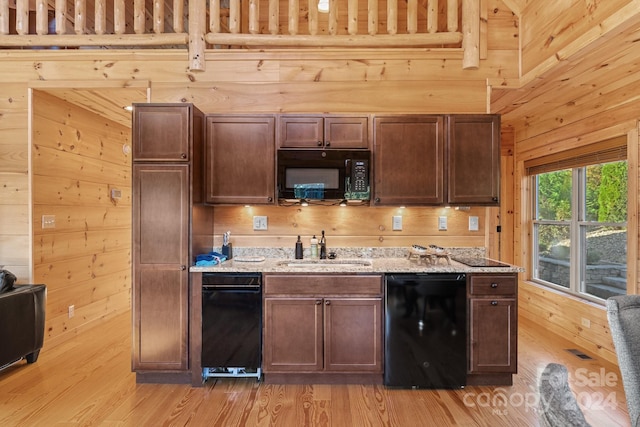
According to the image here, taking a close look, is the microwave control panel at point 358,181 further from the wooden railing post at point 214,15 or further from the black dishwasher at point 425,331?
the wooden railing post at point 214,15

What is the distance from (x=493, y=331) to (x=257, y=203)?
84.5 inches

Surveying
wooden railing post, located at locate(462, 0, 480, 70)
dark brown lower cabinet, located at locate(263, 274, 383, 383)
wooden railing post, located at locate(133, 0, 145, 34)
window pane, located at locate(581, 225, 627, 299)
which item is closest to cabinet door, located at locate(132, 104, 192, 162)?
wooden railing post, located at locate(133, 0, 145, 34)

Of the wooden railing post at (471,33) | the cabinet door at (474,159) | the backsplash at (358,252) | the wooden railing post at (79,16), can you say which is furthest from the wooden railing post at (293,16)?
the backsplash at (358,252)

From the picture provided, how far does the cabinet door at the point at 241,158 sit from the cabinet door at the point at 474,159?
5.11 feet

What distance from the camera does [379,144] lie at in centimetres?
292

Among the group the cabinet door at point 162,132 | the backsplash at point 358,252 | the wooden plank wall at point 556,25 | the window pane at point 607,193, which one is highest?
the wooden plank wall at point 556,25

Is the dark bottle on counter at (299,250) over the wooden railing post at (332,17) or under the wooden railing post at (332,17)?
under

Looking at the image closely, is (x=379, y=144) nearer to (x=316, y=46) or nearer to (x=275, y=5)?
(x=316, y=46)

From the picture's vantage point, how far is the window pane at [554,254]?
4008 mm

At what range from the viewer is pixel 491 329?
8.55 feet

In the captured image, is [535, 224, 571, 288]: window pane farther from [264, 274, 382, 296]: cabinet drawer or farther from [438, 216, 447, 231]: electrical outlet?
Result: [264, 274, 382, 296]: cabinet drawer

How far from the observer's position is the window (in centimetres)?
334

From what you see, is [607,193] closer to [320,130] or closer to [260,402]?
[320,130]

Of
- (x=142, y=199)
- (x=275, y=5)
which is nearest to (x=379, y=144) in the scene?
(x=275, y=5)
